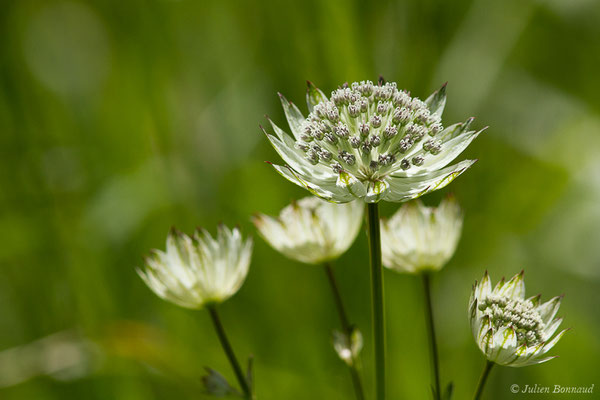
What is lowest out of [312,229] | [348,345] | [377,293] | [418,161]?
[348,345]

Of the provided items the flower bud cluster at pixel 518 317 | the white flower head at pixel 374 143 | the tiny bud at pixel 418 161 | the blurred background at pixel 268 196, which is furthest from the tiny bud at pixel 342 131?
the blurred background at pixel 268 196

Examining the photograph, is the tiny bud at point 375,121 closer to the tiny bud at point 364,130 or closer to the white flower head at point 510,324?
the tiny bud at point 364,130

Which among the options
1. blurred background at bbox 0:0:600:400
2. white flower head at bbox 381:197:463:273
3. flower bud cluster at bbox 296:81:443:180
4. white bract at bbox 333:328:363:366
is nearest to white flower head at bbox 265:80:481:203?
flower bud cluster at bbox 296:81:443:180

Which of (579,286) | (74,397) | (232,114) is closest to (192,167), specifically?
(232,114)

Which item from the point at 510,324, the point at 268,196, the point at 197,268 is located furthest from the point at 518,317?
the point at 268,196

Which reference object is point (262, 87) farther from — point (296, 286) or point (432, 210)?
point (432, 210)

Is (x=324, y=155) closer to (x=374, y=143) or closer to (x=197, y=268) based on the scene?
(x=374, y=143)
